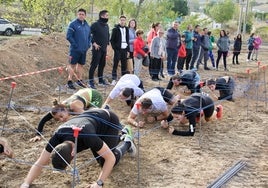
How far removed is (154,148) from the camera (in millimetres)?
6359

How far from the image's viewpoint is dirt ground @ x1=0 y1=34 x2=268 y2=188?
5172mm

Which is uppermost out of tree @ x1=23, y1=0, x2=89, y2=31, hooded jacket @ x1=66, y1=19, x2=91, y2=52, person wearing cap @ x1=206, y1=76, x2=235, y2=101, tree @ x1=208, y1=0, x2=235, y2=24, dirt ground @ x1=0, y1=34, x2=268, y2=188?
tree @ x1=208, y1=0, x2=235, y2=24

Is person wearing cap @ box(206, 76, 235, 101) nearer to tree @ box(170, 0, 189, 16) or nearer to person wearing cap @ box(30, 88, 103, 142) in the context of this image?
person wearing cap @ box(30, 88, 103, 142)

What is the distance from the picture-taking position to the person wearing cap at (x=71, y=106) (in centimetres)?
504

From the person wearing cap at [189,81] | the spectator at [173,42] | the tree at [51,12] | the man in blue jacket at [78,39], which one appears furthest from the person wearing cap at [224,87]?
the tree at [51,12]

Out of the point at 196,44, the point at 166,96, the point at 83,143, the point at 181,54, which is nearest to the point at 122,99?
the point at 166,96

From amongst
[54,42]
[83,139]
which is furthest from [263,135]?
[54,42]

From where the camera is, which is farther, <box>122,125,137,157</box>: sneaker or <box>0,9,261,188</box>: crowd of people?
<box>122,125,137,157</box>: sneaker

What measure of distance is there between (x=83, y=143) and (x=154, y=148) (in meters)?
2.12

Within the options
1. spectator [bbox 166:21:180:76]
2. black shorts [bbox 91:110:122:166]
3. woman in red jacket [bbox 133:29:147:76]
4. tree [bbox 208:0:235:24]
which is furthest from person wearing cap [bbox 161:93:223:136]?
tree [bbox 208:0:235:24]

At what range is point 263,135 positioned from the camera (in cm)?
754

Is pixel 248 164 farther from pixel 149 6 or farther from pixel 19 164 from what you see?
pixel 149 6

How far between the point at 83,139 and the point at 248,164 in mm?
2757

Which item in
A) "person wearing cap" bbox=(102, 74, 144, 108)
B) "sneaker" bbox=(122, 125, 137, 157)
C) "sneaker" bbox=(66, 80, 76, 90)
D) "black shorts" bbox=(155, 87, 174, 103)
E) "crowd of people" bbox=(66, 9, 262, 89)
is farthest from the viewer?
"sneaker" bbox=(66, 80, 76, 90)
